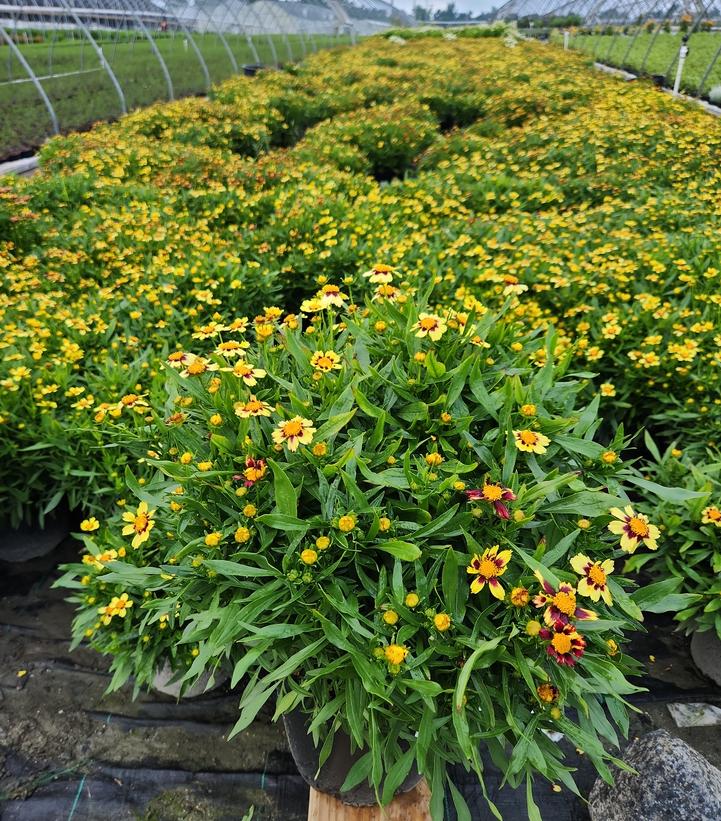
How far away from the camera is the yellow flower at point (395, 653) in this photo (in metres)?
1.13

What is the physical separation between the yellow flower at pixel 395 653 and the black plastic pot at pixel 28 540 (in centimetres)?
195

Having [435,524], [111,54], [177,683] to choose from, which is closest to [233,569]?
[435,524]

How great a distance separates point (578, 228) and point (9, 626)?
3.80 m

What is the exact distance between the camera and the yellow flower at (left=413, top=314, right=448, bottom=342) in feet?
4.80

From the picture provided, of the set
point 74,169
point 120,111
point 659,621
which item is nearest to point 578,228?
point 659,621

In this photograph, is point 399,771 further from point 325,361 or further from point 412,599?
point 325,361

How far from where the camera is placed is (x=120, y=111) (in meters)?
8.73

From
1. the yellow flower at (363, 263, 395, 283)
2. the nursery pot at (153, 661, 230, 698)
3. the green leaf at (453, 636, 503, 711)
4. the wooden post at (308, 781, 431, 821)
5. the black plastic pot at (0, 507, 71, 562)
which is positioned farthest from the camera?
the black plastic pot at (0, 507, 71, 562)

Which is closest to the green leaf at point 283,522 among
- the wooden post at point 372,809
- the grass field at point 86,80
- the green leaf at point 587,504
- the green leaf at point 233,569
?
the green leaf at point 233,569

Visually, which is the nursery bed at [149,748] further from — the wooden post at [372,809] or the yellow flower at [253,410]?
the yellow flower at [253,410]

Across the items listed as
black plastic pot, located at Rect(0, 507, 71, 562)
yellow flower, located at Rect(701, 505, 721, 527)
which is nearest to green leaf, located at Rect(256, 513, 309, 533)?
yellow flower, located at Rect(701, 505, 721, 527)

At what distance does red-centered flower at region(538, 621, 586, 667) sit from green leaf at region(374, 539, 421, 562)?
0.28m

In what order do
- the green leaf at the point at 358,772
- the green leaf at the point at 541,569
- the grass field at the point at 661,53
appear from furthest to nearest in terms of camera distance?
the grass field at the point at 661,53 → the green leaf at the point at 358,772 → the green leaf at the point at 541,569

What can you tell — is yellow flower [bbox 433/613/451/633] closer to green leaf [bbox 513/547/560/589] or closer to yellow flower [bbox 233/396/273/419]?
green leaf [bbox 513/547/560/589]
